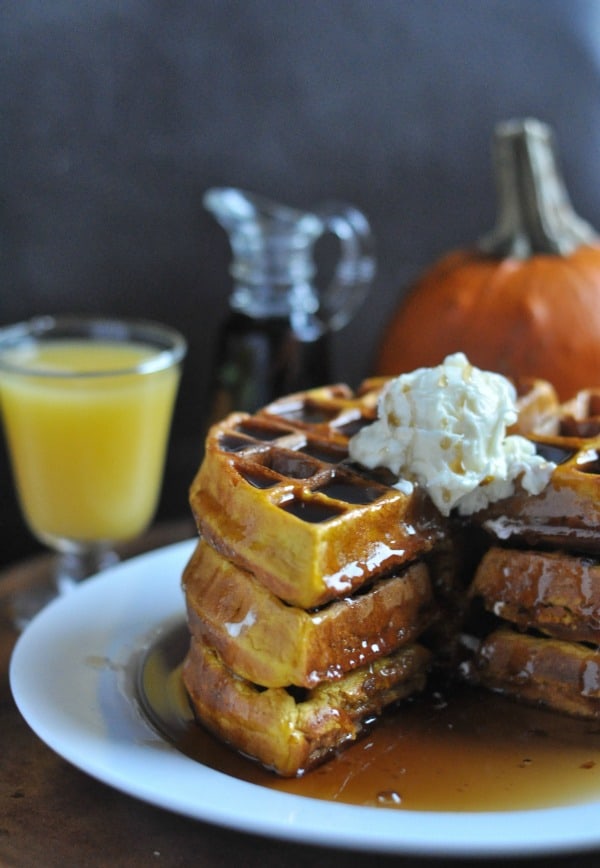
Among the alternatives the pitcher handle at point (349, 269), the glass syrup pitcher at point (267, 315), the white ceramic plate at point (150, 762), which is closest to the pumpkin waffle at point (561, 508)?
the white ceramic plate at point (150, 762)

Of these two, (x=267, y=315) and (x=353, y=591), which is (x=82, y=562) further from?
(x=353, y=591)

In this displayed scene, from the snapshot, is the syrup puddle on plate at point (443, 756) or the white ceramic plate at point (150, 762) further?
the syrup puddle on plate at point (443, 756)

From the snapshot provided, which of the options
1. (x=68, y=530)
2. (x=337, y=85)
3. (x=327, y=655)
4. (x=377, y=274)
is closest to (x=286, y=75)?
(x=337, y=85)

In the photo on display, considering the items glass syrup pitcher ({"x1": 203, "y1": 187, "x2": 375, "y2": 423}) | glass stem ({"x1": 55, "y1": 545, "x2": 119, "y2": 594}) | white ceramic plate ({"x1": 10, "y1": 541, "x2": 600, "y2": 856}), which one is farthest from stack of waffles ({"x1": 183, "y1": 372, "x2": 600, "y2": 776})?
glass stem ({"x1": 55, "y1": 545, "x2": 119, "y2": 594})

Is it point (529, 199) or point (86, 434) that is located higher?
point (529, 199)

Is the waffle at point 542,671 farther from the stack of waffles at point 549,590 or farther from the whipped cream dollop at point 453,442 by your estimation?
the whipped cream dollop at point 453,442

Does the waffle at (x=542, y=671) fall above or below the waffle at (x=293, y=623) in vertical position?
below

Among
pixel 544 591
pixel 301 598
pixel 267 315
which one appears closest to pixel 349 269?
→ pixel 267 315

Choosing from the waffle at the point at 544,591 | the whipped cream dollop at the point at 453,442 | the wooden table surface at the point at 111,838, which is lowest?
the wooden table surface at the point at 111,838
